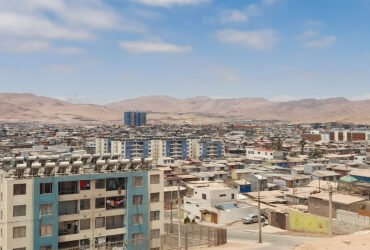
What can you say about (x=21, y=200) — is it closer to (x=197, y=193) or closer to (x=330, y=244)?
(x=330, y=244)

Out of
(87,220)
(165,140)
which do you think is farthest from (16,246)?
(165,140)

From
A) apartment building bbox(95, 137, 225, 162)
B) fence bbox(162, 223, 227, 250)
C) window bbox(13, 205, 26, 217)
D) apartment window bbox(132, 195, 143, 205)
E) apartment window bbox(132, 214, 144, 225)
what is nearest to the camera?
window bbox(13, 205, 26, 217)

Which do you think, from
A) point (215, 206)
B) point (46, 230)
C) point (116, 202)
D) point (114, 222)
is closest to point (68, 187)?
point (46, 230)

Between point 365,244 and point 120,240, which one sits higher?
point 365,244

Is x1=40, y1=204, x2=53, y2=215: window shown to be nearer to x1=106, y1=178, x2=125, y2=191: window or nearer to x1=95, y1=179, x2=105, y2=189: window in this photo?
x1=95, y1=179, x2=105, y2=189: window

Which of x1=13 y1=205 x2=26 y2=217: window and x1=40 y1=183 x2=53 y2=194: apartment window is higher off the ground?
x1=40 y1=183 x2=53 y2=194: apartment window

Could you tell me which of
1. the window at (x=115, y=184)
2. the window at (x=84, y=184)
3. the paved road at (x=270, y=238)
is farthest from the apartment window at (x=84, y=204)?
the paved road at (x=270, y=238)

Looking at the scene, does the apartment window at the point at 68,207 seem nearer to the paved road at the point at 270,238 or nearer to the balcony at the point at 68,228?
the balcony at the point at 68,228

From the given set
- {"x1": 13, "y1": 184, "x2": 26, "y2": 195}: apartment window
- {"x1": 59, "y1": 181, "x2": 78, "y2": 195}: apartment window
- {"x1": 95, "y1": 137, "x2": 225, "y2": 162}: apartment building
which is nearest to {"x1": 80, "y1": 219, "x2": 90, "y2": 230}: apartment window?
{"x1": 59, "y1": 181, "x2": 78, "y2": 195}: apartment window
